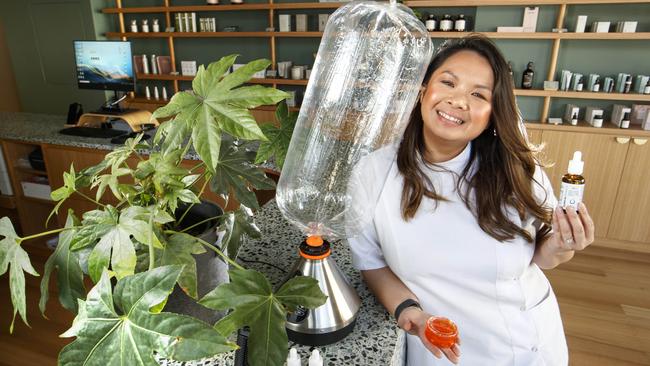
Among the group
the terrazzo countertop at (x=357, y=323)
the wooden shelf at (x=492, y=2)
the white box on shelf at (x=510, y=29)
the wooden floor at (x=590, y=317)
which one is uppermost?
the wooden shelf at (x=492, y=2)

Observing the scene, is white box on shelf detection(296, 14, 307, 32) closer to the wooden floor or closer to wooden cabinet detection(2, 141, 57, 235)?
wooden cabinet detection(2, 141, 57, 235)

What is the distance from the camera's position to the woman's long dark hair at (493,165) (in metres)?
1.08

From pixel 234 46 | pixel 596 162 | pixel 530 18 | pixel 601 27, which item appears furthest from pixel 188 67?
pixel 596 162

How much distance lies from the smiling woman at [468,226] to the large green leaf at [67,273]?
596 millimetres

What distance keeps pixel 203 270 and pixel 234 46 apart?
430cm

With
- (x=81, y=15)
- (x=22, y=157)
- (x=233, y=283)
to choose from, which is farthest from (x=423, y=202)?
(x=81, y=15)

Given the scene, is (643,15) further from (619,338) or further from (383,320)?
(383,320)

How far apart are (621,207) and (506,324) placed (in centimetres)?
280

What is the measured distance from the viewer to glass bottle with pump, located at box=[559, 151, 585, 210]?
905 millimetres

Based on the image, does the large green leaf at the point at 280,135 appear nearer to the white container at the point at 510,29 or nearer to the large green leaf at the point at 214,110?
the large green leaf at the point at 214,110

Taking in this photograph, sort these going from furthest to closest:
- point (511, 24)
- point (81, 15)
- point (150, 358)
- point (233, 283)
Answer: point (81, 15) → point (511, 24) → point (233, 283) → point (150, 358)

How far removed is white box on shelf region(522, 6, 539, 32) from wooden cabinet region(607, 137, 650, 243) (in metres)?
1.15

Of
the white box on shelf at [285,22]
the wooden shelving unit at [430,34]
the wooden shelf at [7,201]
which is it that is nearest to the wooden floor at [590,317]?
the wooden shelf at [7,201]

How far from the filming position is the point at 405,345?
1076mm
